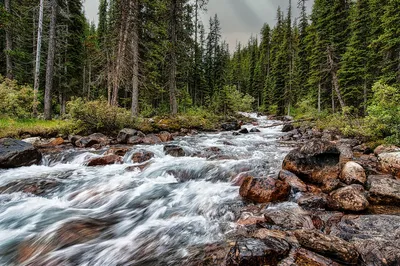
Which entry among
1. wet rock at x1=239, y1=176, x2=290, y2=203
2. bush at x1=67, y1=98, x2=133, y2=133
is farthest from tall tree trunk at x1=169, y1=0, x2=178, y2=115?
wet rock at x1=239, y1=176, x2=290, y2=203

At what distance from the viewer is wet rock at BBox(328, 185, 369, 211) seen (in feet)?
15.1

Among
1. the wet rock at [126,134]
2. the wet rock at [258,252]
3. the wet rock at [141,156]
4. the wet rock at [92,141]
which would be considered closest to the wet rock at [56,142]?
the wet rock at [92,141]

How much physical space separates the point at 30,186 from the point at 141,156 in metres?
3.76

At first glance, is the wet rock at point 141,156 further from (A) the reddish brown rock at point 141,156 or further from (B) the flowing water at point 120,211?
(B) the flowing water at point 120,211

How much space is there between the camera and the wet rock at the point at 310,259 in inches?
116

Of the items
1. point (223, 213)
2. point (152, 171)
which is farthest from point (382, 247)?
point (152, 171)

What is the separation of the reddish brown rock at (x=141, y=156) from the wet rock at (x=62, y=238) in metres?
4.25

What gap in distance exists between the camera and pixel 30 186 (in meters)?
6.34

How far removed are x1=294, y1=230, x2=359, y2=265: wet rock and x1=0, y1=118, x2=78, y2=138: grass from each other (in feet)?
41.9

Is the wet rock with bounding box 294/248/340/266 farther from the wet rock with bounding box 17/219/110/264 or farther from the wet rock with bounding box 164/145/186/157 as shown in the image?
the wet rock with bounding box 164/145/186/157

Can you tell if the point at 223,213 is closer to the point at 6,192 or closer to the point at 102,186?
the point at 102,186

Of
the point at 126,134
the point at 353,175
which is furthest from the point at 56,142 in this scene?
the point at 353,175

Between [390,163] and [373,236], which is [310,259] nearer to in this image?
[373,236]

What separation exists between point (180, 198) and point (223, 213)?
144cm
